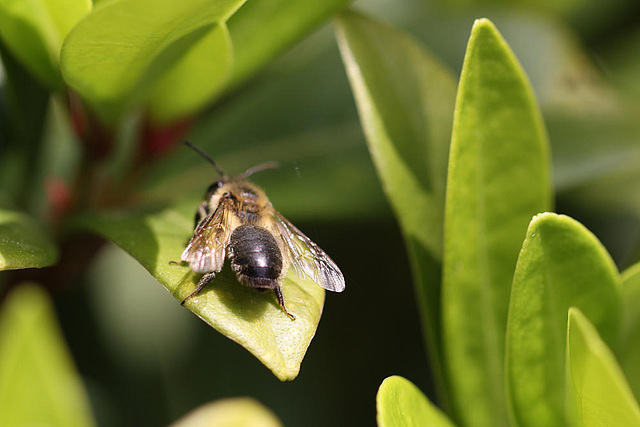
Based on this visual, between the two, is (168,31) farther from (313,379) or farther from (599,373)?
(313,379)

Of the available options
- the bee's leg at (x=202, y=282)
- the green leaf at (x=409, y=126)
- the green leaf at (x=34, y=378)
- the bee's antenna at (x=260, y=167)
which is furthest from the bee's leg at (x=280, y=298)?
the bee's antenna at (x=260, y=167)

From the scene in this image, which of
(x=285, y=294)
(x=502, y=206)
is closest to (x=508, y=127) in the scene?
(x=502, y=206)

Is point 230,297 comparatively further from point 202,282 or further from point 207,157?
point 207,157

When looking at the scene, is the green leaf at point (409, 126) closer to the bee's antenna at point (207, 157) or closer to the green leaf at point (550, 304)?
the green leaf at point (550, 304)

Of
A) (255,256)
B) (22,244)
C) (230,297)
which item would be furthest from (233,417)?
(22,244)

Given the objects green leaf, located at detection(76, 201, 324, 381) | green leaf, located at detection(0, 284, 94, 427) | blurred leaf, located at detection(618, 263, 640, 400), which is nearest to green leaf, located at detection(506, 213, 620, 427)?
blurred leaf, located at detection(618, 263, 640, 400)
